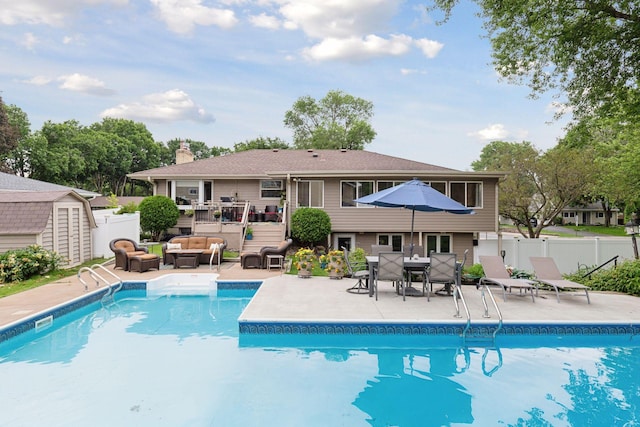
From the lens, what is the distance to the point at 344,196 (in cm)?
1864

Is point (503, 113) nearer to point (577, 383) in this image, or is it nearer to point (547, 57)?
point (547, 57)

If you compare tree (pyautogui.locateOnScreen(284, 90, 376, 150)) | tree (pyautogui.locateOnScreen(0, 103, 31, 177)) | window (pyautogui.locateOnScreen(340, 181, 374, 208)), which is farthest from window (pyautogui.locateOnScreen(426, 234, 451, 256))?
tree (pyautogui.locateOnScreen(0, 103, 31, 177))

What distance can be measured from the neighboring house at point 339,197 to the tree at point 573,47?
5.36 m

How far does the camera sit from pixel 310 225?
17547mm

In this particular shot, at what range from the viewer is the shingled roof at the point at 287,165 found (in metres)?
19.8

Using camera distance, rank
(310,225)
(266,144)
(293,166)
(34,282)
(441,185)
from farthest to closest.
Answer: (266,144) < (293,166) < (441,185) < (310,225) < (34,282)

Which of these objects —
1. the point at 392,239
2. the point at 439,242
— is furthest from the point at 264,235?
the point at 439,242

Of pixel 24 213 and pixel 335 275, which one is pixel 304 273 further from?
pixel 24 213

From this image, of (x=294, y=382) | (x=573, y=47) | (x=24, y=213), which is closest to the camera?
(x=294, y=382)

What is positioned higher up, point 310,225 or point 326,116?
point 326,116

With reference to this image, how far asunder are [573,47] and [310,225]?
10940 mm

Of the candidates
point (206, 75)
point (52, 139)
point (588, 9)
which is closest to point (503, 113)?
point (588, 9)

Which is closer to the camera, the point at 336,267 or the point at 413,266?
the point at 413,266

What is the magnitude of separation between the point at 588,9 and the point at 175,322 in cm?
1256
